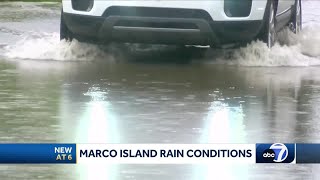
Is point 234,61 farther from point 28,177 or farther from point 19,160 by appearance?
point 19,160

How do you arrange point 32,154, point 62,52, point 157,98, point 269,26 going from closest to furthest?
point 32,154 < point 157,98 < point 269,26 < point 62,52

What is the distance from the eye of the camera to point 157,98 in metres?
10.7

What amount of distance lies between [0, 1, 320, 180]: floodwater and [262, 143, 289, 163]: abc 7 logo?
103 cm

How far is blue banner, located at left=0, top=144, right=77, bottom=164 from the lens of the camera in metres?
5.95

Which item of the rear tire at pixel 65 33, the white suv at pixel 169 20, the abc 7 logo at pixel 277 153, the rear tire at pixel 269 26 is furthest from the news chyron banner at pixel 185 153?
the rear tire at pixel 65 33

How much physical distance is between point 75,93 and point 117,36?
2.26 metres

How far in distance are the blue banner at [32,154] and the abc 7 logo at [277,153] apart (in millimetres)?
1090

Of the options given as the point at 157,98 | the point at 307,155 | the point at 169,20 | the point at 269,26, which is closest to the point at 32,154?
the point at 307,155

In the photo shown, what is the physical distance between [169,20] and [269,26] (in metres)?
1.40

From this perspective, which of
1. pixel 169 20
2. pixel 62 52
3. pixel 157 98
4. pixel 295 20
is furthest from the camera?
pixel 295 20

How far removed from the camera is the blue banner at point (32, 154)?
595 centimetres

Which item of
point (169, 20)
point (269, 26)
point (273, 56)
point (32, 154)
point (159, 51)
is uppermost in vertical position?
point (32, 154)

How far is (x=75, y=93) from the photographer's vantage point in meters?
11.1

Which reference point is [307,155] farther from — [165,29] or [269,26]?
[269,26]
